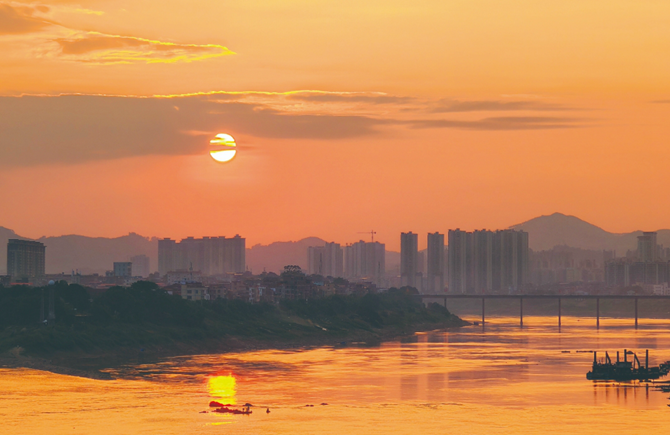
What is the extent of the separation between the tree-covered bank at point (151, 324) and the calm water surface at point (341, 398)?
1046 cm

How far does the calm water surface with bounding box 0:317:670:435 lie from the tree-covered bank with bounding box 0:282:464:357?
34.3 feet

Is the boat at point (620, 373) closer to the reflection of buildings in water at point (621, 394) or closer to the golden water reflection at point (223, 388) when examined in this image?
the reflection of buildings in water at point (621, 394)

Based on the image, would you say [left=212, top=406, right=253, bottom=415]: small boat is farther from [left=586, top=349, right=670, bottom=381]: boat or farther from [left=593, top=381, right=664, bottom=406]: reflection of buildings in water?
[left=586, top=349, right=670, bottom=381]: boat

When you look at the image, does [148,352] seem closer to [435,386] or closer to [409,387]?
[409,387]

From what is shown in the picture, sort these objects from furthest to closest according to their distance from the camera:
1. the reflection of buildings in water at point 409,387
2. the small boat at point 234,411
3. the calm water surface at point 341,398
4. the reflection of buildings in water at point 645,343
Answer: the reflection of buildings in water at point 645,343 < the reflection of buildings in water at point 409,387 < the small boat at point 234,411 < the calm water surface at point 341,398

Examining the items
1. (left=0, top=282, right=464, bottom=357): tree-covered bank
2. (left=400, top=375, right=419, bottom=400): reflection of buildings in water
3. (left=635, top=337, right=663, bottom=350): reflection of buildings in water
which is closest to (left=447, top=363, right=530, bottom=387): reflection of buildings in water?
(left=400, top=375, right=419, bottom=400): reflection of buildings in water

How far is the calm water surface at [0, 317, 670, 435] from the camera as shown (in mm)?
49875

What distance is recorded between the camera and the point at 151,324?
10844 cm

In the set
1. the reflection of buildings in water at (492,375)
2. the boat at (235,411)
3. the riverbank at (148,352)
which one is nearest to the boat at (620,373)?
the reflection of buildings in water at (492,375)

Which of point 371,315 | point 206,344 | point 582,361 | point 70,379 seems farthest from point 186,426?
point 371,315

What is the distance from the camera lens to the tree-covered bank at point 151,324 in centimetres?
9119

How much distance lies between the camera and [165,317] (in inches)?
4439

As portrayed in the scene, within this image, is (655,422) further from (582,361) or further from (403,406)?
(582,361)

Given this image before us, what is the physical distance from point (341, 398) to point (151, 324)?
52478mm
